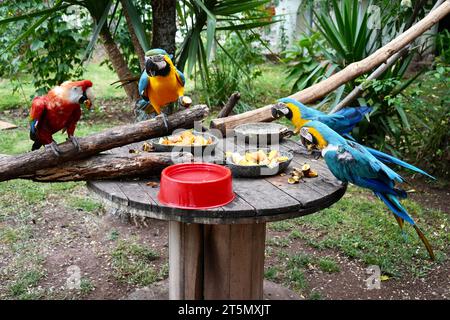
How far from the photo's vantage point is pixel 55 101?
1837mm

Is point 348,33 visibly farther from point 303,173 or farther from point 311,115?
point 303,173

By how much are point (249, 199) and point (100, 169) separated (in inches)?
23.3

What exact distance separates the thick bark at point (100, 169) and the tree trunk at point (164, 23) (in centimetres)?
123

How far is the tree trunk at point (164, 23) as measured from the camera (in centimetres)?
272

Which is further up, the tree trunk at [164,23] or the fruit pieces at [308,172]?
the tree trunk at [164,23]

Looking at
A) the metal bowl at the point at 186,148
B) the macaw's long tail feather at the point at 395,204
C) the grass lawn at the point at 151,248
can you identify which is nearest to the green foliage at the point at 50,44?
the grass lawn at the point at 151,248

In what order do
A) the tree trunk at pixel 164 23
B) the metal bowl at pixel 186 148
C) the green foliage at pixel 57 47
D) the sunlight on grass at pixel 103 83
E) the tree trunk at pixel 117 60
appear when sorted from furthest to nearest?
the sunlight on grass at pixel 103 83 < the green foliage at pixel 57 47 < the tree trunk at pixel 117 60 < the tree trunk at pixel 164 23 < the metal bowl at pixel 186 148

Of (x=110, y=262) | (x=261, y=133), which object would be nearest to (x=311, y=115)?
(x=261, y=133)

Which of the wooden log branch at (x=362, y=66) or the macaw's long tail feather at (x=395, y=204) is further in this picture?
the wooden log branch at (x=362, y=66)

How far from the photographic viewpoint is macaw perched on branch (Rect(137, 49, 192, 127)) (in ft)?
6.70

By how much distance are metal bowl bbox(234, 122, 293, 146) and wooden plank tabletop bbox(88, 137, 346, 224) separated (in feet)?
1.25

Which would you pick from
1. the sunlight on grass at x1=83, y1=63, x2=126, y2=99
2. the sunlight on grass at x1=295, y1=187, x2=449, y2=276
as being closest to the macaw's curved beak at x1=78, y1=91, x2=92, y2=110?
the sunlight on grass at x1=295, y1=187, x2=449, y2=276

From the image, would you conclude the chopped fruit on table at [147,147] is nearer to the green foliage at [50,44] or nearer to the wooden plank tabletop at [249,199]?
the wooden plank tabletop at [249,199]
